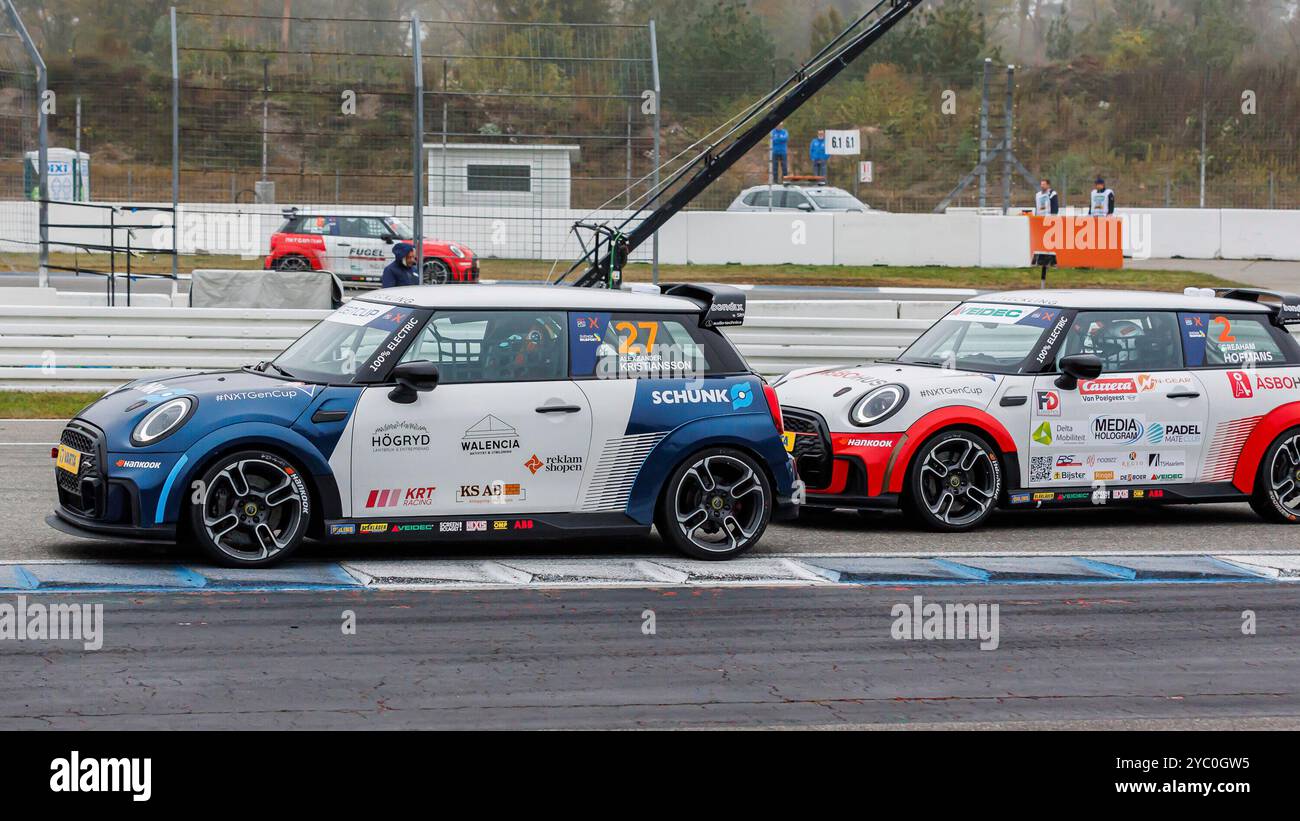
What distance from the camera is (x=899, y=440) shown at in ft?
Answer: 33.2

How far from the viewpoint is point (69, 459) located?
8430mm

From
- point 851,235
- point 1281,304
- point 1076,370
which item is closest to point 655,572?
point 1076,370

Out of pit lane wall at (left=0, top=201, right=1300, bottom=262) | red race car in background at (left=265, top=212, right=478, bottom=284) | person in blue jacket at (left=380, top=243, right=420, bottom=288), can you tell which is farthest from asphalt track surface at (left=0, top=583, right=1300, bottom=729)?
red race car in background at (left=265, top=212, right=478, bottom=284)

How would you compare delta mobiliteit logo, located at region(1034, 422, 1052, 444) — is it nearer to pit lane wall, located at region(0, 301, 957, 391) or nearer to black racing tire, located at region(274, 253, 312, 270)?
pit lane wall, located at region(0, 301, 957, 391)

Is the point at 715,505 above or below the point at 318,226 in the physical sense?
below

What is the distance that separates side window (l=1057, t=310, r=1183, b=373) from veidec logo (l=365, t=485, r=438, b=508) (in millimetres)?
4448

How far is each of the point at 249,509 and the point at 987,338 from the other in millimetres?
5206

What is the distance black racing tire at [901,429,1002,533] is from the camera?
1020cm

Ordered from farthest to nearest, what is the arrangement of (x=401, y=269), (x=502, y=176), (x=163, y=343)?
(x=502, y=176) → (x=163, y=343) → (x=401, y=269)

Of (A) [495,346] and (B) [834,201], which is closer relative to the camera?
(A) [495,346]

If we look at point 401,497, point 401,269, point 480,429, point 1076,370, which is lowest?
point 401,497

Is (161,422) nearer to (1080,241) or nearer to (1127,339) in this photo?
(1127,339)
